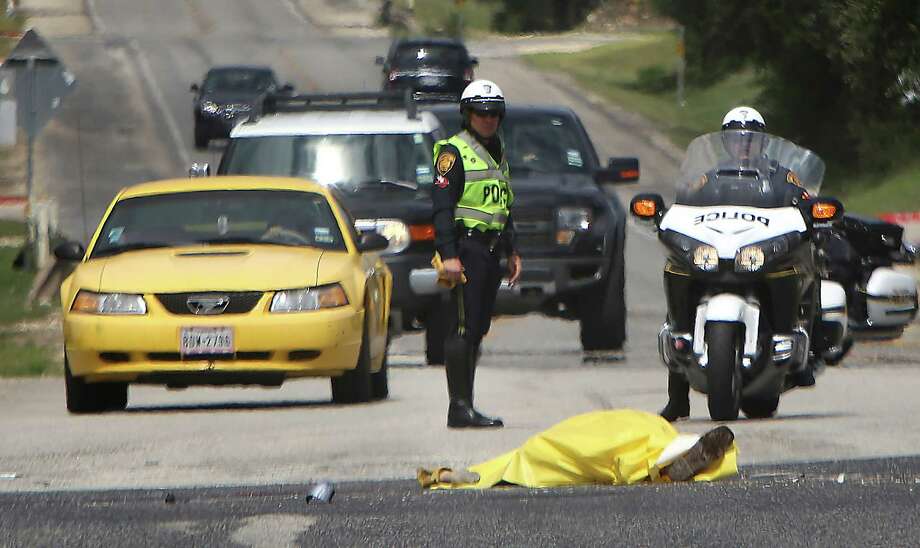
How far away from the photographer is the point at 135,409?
12531mm

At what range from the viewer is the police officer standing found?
418 inches

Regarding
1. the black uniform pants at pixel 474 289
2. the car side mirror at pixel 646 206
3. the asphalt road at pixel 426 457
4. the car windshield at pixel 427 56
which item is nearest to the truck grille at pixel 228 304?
the asphalt road at pixel 426 457

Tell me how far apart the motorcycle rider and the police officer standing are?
3.12ft

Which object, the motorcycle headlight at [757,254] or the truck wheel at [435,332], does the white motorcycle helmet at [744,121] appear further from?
the truck wheel at [435,332]

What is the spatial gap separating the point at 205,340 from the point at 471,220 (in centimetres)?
184

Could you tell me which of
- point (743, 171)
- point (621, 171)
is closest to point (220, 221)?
point (743, 171)

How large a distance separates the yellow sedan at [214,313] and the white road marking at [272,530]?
172 inches

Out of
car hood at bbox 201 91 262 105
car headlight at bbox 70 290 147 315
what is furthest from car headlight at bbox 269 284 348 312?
car hood at bbox 201 91 262 105

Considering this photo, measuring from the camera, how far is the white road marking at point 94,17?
71.3 metres

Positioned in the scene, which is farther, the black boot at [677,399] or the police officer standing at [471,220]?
the black boot at [677,399]

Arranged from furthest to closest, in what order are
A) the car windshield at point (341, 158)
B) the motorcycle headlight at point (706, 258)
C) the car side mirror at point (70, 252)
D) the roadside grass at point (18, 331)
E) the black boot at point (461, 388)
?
the roadside grass at point (18, 331) < the car windshield at point (341, 158) < the car side mirror at point (70, 252) < the black boot at point (461, 388) < the motorcycle headlight at point (706, 258)

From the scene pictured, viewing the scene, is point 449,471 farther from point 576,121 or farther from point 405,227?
point 576,121

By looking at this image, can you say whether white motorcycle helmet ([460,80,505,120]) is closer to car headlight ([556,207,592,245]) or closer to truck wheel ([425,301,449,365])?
A: truck wheel ([425,301,449,365])

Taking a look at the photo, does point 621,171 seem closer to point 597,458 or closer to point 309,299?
point 309,299
